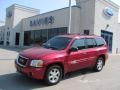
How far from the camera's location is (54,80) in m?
8.02

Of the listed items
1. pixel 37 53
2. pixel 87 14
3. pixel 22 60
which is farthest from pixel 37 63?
pixel 87 14

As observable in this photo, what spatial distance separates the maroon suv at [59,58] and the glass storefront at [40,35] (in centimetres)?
1494

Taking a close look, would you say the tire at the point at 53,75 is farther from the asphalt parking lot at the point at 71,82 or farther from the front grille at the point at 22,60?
the front grille at the point at 22,60

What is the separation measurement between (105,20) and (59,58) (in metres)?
17.9

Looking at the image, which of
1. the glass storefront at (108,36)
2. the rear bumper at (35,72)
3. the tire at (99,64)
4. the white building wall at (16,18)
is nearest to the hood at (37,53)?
the rear bumper at (35,72)

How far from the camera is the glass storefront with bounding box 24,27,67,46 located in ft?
86.1

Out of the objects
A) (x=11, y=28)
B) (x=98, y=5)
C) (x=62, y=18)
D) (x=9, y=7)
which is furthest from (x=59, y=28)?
(x=9, y=7)

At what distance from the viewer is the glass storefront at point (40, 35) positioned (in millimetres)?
→ 26234

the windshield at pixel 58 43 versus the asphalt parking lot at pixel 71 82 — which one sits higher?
the windshield at pixel 58 43

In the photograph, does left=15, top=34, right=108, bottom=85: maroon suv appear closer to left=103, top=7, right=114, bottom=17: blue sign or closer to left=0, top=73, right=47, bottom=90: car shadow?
left=0, top=73, right=47, bottom=90: car shadow

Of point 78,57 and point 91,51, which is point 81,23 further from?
point 78,57

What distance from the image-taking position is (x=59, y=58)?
8.09 meters

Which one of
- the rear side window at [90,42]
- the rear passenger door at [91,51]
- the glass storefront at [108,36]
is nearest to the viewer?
the rear passenger door at [91,51]

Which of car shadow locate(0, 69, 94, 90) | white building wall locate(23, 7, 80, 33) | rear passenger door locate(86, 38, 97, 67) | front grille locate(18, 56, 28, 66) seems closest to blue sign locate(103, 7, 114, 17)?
white building wall locate(23, 7, 80, 33)
